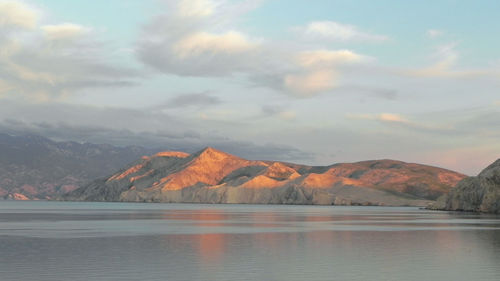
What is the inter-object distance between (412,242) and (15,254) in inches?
1839

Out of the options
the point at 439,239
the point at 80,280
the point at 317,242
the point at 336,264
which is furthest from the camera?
the point at 439,239

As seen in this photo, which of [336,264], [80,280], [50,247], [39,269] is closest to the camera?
[80,280]

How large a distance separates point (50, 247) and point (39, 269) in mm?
19412

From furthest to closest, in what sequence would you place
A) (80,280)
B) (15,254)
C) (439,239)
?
1. (439,239)
2. (15,254)
3. (80,280)

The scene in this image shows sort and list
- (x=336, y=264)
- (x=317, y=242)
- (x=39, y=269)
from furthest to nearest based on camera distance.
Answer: (x=317, y=242), (x=336, y=264), (x=39, y=269)

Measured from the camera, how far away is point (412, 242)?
77.5 m

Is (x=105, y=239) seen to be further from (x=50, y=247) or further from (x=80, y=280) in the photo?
(x=80, y=280)

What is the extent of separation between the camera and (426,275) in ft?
155

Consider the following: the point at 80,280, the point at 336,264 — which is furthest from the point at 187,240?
the point at 80,280

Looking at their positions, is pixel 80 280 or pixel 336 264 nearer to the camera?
pixel 80 280

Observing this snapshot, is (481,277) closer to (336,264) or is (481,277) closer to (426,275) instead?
(426,275)

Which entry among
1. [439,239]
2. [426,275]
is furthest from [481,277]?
[439,239]

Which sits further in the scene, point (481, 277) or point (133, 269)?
point (133, 269)

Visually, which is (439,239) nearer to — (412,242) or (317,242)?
(412,242)
